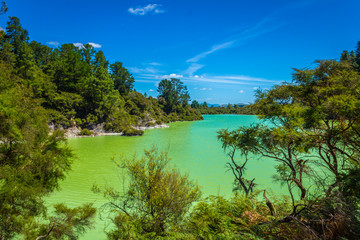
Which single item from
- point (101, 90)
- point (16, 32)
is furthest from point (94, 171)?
point (16, 32)

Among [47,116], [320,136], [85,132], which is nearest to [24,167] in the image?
[47,116]

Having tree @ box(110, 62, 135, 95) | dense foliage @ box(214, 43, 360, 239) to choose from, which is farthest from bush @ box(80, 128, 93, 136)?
dense foliage @ box(214, 43, 360, 239)

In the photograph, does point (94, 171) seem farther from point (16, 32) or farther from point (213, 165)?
point (16, 32)

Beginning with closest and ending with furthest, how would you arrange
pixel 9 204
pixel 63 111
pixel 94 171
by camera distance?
pixel 9 204
pixel 94 171
pixel 63 111

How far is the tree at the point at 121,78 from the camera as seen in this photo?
49384 millimetres

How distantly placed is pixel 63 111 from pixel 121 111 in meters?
10.5

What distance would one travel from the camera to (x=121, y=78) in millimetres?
49781

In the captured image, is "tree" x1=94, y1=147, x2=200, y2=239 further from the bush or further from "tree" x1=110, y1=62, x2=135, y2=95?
"tree" x1=110, y1=62, x2=135, y2=95

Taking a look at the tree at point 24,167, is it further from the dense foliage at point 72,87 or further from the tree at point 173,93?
the tree at point 173,93

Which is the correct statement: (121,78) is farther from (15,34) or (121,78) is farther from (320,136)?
(320,136)

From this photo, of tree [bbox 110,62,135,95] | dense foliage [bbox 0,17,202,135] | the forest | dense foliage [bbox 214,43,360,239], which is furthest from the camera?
tree [bbox 110,62,135,95]

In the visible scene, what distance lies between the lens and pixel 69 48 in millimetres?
44656

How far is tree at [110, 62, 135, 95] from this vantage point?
162 feet

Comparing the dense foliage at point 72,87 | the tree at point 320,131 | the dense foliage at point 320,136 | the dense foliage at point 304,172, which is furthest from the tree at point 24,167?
the dense foliage at point 72,87
